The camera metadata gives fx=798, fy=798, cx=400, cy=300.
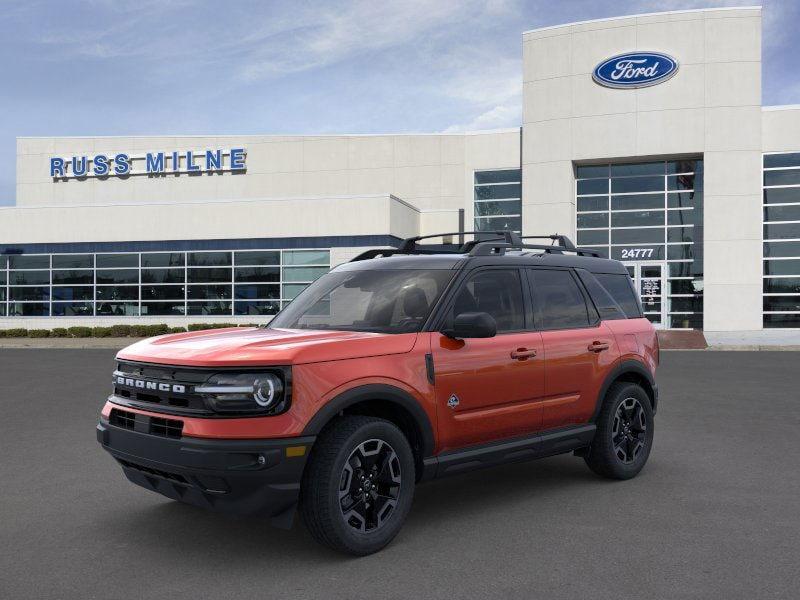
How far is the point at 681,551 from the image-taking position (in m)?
4.98

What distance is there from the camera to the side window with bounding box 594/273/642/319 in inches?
291

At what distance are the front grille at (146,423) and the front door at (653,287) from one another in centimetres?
3129

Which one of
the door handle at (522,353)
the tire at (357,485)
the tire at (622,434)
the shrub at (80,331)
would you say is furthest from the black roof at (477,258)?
the shrub at (80,331)

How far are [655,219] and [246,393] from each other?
33.0 m

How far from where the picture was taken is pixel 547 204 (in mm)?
35594

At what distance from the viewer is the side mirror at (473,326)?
5.23 metres

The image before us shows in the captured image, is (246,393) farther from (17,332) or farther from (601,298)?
(17,332)

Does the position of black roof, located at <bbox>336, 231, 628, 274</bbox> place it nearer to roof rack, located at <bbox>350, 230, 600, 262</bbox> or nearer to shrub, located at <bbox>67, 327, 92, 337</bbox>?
roof rack, located at <bbox>350, 230, 600, 262</bbox>

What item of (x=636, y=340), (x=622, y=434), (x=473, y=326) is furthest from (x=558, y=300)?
(x=473, y=326)

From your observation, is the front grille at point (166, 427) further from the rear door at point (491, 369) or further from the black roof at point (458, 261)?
the black roof at point (458, 261)

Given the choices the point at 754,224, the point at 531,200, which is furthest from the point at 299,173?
the point at 754,224

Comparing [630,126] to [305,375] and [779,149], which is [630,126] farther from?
[305,375]

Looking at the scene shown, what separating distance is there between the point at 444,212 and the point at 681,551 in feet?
115

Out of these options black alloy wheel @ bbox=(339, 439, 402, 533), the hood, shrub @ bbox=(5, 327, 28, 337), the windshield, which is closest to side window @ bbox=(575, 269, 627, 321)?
the windshield
